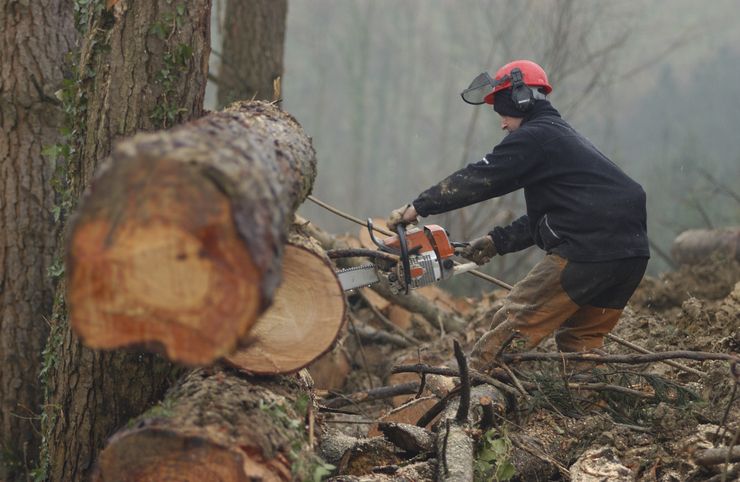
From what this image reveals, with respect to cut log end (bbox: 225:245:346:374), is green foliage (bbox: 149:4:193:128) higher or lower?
higher

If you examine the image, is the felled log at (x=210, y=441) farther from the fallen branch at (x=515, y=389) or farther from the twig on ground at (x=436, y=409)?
the fallen branch at (x=515, y=389)

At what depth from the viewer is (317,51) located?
41.8m

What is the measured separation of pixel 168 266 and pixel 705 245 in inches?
308

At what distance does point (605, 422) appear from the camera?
369 cm

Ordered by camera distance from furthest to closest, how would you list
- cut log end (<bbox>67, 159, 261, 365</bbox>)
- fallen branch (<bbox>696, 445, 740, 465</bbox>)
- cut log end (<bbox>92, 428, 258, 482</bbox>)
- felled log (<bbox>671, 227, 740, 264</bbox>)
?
1. felled log (<bbox>671, 227, 740, 264</bbox>)
2. fallen branch (<bbox>696, 445, 740, 465</bbox>)
3. cut log end (<bbox>92, 428, 258, 482</bbox>)
4. cut log end (<bbox>67, 159, 261, 365</bbox>)

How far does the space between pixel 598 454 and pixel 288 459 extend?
1.46 meters

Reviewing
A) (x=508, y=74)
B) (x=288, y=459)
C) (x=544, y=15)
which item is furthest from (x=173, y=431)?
(x=544, y=15)

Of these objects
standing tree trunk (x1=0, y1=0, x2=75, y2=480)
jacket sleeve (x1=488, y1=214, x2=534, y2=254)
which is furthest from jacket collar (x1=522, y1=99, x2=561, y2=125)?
standing tree trunk (x1=0, y1=0, x2=75, y2=480)

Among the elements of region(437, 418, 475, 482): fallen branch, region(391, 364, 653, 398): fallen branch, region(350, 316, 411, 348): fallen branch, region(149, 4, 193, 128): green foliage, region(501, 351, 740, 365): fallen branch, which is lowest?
region(350, 316, 411, 348): fallen branch

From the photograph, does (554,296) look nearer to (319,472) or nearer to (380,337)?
(319,472)

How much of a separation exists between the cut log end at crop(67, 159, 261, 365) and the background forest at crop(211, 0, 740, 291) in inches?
670

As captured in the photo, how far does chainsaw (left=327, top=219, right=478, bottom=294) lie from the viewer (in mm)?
3945

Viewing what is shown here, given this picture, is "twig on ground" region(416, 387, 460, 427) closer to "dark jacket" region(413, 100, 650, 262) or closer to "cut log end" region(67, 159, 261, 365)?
"dark jacket" region(413, 100, 650, 262)

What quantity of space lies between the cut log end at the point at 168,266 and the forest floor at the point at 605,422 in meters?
1.14
